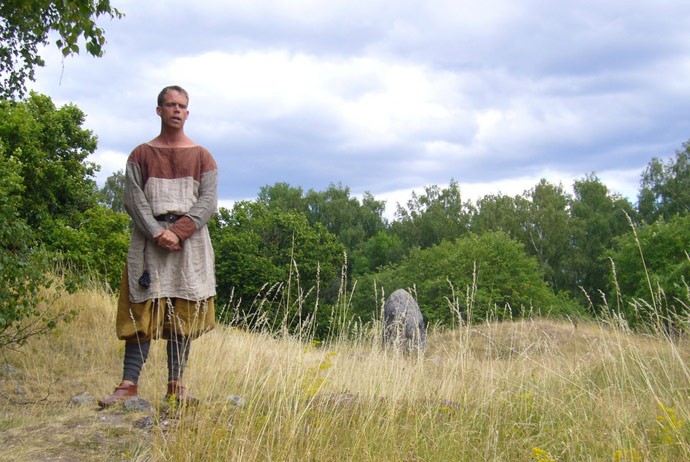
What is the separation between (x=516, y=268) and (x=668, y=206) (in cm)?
1311

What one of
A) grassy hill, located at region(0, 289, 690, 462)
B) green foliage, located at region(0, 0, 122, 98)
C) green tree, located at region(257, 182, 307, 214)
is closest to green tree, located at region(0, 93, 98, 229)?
green foliage, located at region(0, 0, 122, 98)

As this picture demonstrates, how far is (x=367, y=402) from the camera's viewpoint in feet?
12.1

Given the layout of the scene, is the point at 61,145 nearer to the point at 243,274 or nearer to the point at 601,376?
the point at 243,274

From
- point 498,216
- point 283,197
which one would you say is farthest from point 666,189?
point 283,197

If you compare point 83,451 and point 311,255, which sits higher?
point 311,255

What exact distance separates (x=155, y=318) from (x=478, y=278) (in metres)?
28.4

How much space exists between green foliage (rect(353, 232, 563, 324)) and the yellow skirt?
23.9 metres

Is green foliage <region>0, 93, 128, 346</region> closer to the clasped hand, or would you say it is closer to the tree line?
the tree line

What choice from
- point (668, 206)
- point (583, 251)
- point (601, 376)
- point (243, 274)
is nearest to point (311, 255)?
point (243, 274)

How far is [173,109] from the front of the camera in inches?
167

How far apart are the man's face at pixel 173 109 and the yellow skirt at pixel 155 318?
3.69ft

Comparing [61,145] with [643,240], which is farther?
[643,240]

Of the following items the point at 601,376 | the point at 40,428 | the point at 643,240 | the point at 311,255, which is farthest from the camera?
the point at 311,255

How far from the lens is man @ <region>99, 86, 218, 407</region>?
4031mm
